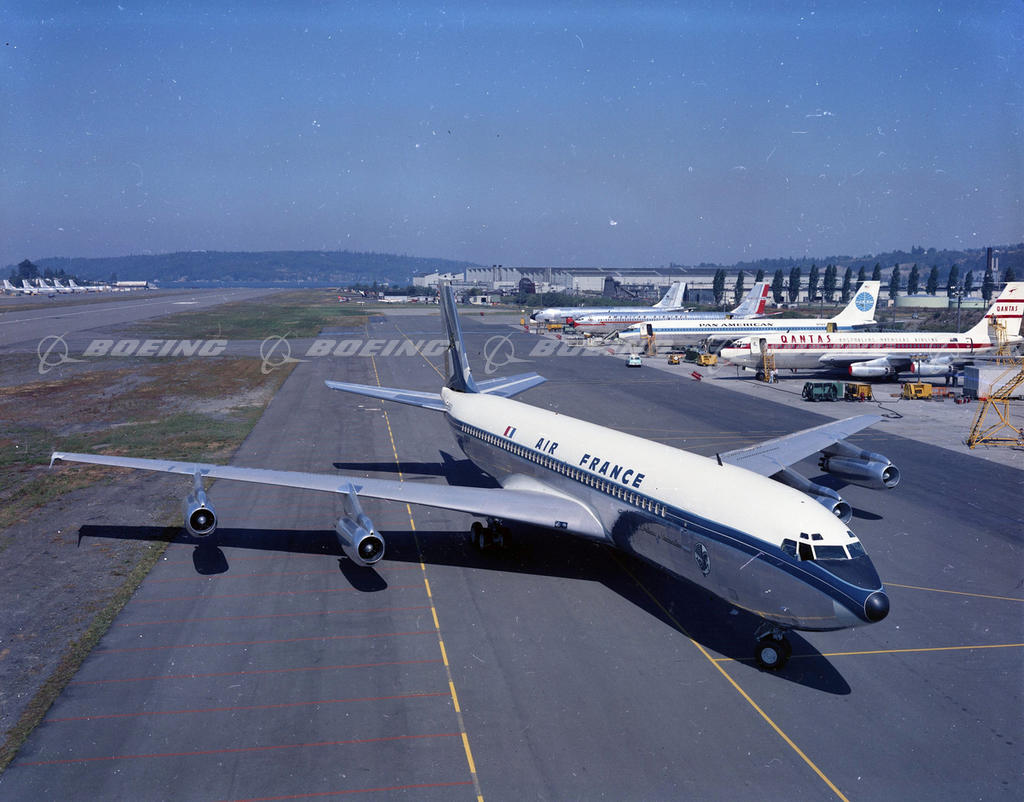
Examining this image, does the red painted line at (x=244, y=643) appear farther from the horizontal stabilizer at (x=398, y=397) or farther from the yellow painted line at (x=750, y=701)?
the horizontal stabilizer at (x=398, y=397)

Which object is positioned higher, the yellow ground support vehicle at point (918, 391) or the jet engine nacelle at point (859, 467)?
the jet engine nacelle at point (859, 467)

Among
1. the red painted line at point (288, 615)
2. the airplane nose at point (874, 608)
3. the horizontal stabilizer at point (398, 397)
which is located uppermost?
the horizontal stabilizer at point (398, 397)

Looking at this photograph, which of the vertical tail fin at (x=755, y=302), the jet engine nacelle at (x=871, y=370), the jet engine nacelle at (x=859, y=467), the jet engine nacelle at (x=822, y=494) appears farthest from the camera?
the vertical tail fin at (x=755, y=302)

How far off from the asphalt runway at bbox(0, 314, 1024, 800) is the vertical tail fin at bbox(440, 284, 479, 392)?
689cm

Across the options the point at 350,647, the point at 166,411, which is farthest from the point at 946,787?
the point at 166,411

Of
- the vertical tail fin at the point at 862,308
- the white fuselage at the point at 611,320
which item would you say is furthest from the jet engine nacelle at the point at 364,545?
the white fuselage at the point at 611,320

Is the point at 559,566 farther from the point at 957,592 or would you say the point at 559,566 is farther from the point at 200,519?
the point at 957,592

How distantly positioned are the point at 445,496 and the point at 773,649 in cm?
1168

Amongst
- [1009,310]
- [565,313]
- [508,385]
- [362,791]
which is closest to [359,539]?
[362,791]

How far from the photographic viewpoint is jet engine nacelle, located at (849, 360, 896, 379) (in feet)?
222

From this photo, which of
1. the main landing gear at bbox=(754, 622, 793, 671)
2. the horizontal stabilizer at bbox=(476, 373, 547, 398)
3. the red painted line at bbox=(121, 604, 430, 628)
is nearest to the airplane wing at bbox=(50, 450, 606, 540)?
the red painted line at bbox=(121, 604, 430, 628)

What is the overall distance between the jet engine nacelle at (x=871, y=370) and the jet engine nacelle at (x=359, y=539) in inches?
2390

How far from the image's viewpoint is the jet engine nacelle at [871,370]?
67.6 meters

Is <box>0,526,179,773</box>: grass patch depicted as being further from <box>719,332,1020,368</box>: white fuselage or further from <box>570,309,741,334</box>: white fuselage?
<box>570,309,741,334</box>: white fuselage
